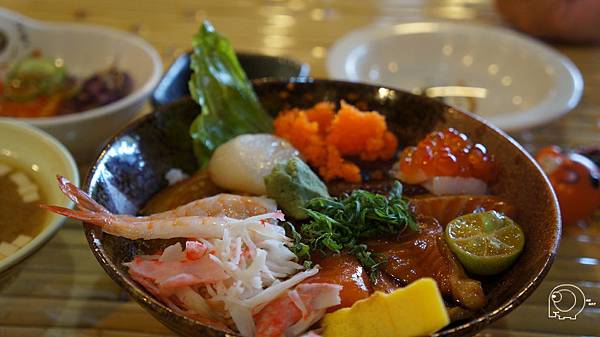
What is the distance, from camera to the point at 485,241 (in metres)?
1.36

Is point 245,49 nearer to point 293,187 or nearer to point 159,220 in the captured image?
point 293,187

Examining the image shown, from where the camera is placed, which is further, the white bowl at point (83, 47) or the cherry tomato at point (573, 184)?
the white bowl at point (83, 47)

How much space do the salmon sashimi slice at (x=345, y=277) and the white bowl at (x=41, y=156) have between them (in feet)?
2.19

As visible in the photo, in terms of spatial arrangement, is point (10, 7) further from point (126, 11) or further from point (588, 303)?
point (588, 303)

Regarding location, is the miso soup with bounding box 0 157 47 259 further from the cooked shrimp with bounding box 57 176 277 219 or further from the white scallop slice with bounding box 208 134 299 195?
the white scallop slice with bounding box 208 134 299 195

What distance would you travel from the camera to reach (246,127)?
1.92 m

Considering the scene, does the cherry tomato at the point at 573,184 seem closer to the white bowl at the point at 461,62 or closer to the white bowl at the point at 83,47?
the white bowl at the point at 461,62

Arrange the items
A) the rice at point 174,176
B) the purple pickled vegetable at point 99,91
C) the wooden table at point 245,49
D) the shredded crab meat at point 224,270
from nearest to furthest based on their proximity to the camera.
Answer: the shredded crab meat at point 224,270 < the wooden table at point 245,49 < the rice at point 174,176 < the purple pickled vegetable at point 99,91

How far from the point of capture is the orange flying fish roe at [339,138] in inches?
67.7

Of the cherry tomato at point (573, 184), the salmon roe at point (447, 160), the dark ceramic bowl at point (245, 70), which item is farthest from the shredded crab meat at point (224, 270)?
the cherry tomato at point (573, 184)

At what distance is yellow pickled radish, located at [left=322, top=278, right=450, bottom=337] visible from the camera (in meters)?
1.05

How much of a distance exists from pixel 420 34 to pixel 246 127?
1333mm

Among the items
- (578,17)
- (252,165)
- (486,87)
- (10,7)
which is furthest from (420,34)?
(10,7)

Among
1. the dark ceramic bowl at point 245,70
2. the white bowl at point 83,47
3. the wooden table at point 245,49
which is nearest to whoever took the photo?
the wooden table at point 245,49
